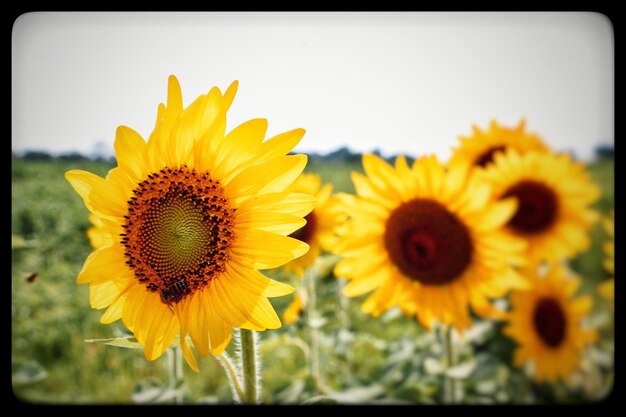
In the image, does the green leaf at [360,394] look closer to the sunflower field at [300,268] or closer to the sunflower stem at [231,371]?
the sunflower field at [300,268]

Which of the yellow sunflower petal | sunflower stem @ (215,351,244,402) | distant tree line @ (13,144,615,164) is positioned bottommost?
sunflower stem @ (215,351,244,402)

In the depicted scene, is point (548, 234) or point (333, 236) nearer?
point (333, 236)

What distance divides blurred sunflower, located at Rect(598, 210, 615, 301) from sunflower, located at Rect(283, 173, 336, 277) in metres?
0.41

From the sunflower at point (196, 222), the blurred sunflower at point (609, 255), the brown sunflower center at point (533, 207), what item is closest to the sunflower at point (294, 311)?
the sunflower at point (196, 222)

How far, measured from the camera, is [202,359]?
2.81 ft

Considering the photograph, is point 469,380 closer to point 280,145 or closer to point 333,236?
point 333,236

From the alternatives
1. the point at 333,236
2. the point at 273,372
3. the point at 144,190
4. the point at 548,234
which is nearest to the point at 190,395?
the point at 273,372

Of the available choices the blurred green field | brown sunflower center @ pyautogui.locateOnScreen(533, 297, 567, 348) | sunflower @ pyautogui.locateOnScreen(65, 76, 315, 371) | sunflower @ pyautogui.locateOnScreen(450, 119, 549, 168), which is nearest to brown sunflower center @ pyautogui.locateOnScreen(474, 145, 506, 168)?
sunflower @ pyautogui.locateOnScreen(450, 119, 549, 168)

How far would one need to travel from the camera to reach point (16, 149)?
2.12 feet

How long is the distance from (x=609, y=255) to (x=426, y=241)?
1.11ft

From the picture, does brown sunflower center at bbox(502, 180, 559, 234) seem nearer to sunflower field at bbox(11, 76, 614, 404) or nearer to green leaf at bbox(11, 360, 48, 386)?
sunflower field at bbox(11, 76, 614, 404)

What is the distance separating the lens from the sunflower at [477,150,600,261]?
0.76 m

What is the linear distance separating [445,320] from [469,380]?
0.21 meters

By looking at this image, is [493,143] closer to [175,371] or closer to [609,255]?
[609,255]
